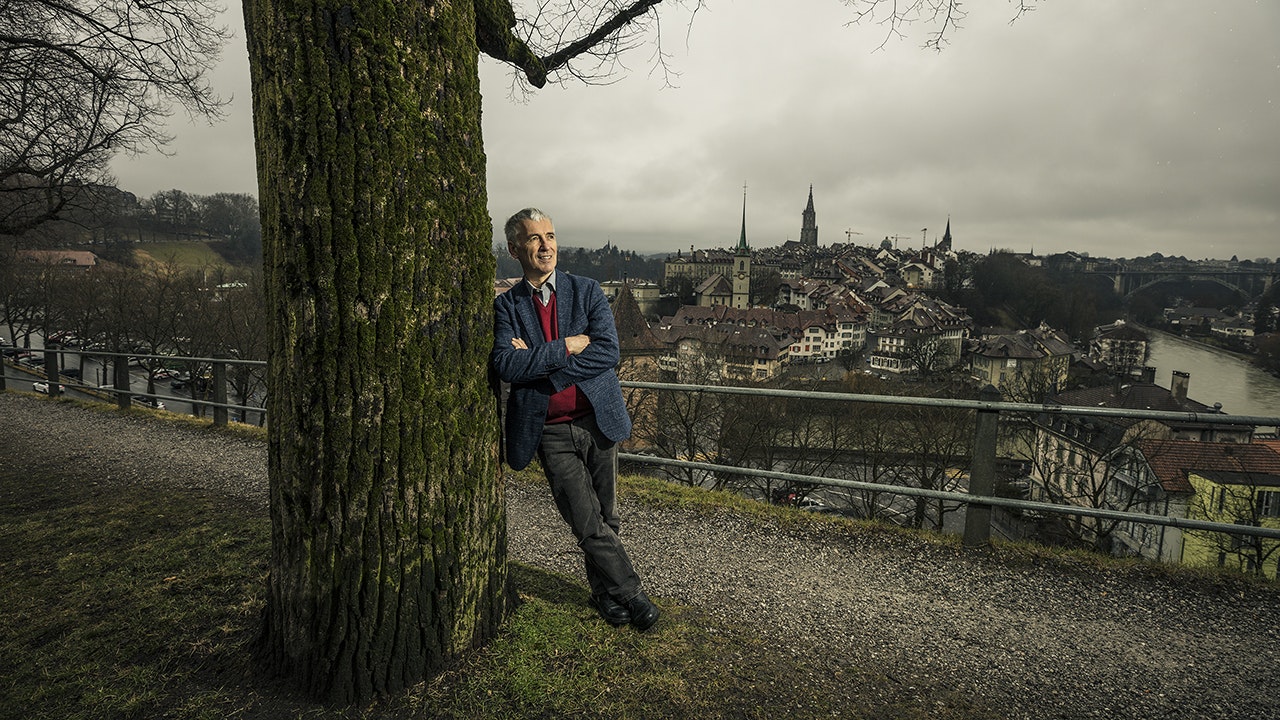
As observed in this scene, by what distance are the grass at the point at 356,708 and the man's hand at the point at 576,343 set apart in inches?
47.4

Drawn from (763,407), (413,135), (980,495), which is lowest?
(763,407)

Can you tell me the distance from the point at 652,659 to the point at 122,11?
348 inches

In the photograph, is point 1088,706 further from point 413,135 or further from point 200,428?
point 200,428

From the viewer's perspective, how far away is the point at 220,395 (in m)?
8.23

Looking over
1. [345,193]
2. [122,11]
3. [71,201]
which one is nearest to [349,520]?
[345,193]

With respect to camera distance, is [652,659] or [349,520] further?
[652,659]

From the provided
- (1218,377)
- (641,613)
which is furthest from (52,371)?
(1218,377)

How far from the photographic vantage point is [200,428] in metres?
8.41

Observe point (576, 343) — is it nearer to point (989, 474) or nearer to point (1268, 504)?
point (989, 474)

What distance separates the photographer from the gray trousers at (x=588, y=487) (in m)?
2.67

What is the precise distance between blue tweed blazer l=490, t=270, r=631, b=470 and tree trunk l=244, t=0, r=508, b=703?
0.72 feet

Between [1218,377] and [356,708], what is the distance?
86.5m

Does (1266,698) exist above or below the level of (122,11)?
below

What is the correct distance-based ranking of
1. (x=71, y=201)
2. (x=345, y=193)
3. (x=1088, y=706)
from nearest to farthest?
1. (x=345, y=193)
2. (x=1088, y=706)
3. (x=71, y=201)
